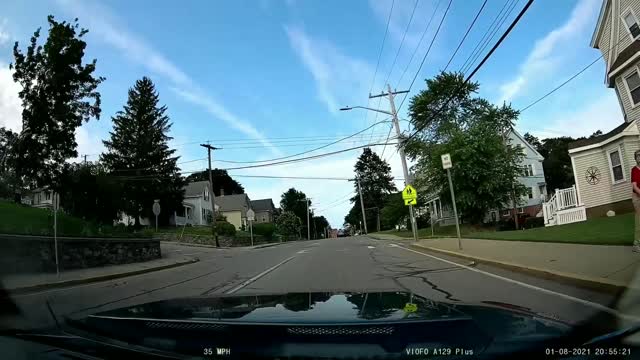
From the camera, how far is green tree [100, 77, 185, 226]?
2330 inches

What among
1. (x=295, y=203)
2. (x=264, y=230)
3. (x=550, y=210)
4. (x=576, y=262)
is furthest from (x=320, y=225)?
(x=576, y=262)

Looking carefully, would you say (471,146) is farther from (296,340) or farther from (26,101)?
(296,340)

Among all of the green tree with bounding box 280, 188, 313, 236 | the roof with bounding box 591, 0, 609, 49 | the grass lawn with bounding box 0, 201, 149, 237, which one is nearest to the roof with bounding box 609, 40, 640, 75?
the roof with bounding box 591, 0, 609, 49

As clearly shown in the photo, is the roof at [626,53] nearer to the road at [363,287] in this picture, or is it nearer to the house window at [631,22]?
the house window at [631,22]

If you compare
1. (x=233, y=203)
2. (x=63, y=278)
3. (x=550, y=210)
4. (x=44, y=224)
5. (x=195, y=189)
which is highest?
(x=195, y=189)

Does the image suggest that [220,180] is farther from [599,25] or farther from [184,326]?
[184,326]

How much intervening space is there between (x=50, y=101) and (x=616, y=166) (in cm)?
3142

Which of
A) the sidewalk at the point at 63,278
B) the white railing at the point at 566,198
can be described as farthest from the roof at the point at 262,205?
the sidewalk at the point at 63,278

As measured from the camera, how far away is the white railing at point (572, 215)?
29531mm

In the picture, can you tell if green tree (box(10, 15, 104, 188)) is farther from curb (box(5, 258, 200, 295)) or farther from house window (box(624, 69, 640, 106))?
house window (box(624, 69, 640, 106))

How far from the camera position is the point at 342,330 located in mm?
3359

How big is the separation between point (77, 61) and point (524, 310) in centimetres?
3401

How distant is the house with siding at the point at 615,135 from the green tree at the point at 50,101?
28538 millimetres

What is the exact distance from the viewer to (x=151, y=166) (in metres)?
60.8
